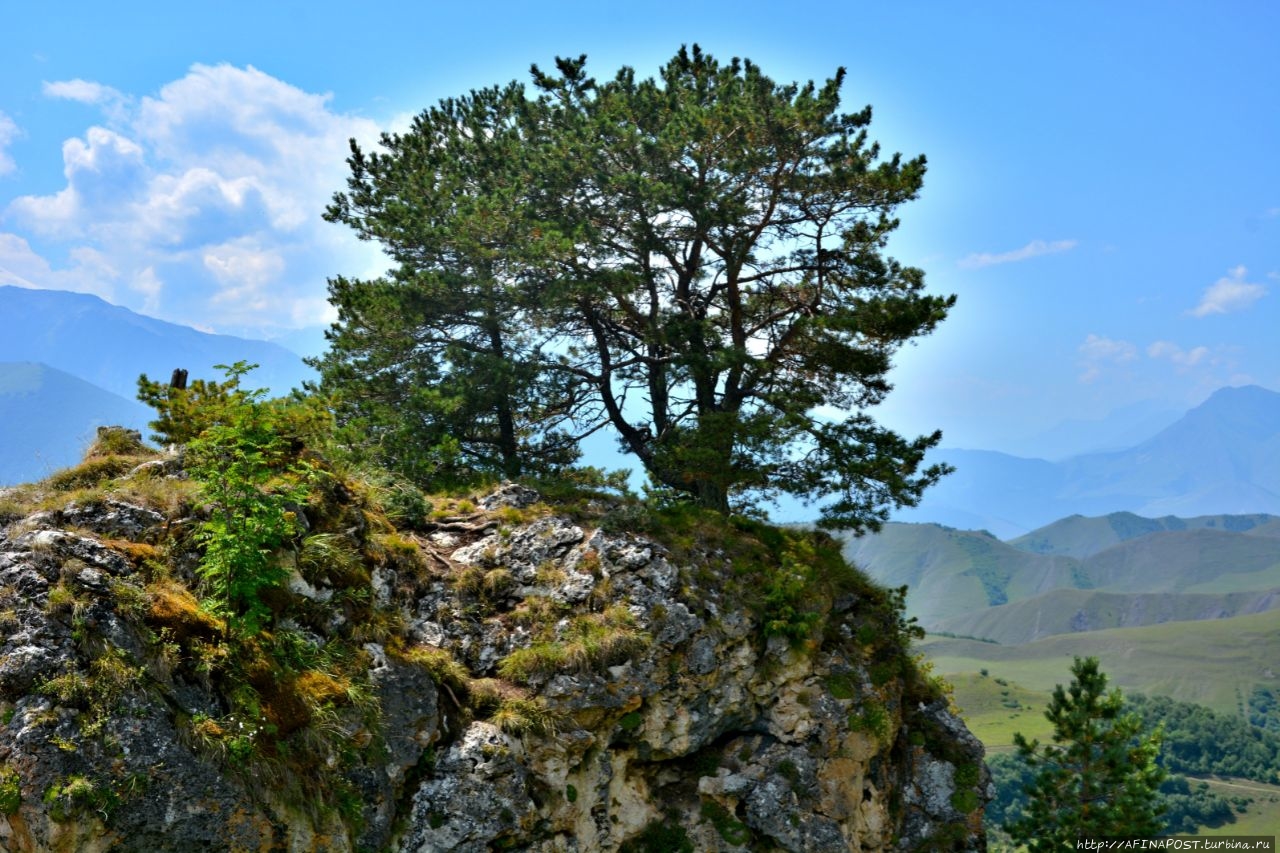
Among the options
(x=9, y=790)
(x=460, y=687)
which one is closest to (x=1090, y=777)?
(x=460, y=687)

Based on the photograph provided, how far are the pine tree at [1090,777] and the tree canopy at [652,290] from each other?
27.5ft

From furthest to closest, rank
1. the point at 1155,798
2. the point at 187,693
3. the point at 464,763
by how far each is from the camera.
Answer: the point at 1155,798, the point at 464,763, the point at 187,693

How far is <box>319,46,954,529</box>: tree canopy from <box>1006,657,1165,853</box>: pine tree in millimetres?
8397

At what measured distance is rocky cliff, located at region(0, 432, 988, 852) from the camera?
10367mm

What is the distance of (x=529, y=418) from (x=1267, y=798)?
17456 cm

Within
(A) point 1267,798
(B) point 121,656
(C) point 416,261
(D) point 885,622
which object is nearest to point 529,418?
(C) point 416,261

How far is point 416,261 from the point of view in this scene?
24.7m

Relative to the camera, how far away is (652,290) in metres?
25.5

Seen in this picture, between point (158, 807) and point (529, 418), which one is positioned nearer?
point (158, 807)

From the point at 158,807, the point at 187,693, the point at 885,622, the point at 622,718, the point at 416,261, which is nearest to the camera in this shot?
the point at 158,807

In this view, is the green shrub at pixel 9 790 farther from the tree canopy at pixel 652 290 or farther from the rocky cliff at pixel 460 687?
the tree canopy at pixel 652 290

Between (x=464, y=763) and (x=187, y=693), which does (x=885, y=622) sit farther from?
(x=187, y=693)

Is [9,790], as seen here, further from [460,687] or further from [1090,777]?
[1090,777]

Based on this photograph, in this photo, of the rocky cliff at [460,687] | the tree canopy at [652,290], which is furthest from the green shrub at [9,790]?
the tree canopy at [652,290]
